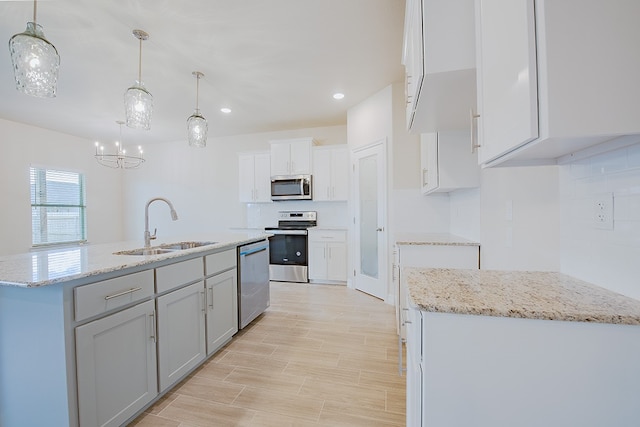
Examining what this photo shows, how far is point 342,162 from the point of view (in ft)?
15.4

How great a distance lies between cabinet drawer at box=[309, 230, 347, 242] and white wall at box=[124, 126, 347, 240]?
595 millimetres

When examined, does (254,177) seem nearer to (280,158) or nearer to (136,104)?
(280,158)

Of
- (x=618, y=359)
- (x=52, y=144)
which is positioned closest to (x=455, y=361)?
(x=618, y=359)

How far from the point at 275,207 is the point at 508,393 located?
4.88 m

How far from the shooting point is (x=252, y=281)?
2.90 meters

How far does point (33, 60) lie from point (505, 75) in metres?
2.46

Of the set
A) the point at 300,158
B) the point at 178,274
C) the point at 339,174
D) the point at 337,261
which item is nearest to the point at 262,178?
the point at 300,158

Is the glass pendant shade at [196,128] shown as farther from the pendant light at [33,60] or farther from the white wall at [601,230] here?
the white wall at [601,230]

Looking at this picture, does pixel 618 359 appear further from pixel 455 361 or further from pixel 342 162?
pixel 342 162

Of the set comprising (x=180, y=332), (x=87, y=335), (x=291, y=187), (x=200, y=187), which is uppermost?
(x=200, y=187)

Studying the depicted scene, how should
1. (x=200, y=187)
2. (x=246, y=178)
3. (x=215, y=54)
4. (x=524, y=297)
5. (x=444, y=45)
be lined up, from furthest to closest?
(x=200, y=187) → (x=246, y=178) → (x=215, y=54) → (x=444, y=45) → (x=524, y=297)

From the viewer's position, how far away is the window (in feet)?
15.8

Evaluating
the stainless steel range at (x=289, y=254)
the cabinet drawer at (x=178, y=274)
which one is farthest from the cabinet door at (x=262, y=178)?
the cabinet drawer at (x=178, y=274)

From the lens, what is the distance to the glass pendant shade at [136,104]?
2318mm
